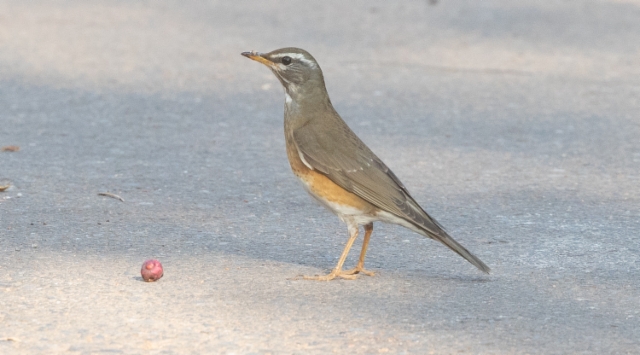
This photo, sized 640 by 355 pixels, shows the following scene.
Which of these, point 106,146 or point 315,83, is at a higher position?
point 315,83

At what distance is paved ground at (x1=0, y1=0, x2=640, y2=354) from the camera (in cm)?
500

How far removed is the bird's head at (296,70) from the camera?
6.07 meters

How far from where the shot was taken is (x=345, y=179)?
5.71 metres

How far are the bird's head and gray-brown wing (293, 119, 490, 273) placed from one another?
0.87 feet

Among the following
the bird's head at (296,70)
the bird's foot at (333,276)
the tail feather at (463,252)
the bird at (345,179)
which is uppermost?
the bird's head at (296,70)

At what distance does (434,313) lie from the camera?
5.16 metres

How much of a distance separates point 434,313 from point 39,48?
25.6 feet

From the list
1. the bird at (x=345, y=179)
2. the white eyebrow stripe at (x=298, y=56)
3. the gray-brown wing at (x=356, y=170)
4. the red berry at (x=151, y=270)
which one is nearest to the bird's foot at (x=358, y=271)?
the bird at (x=345, y=179)

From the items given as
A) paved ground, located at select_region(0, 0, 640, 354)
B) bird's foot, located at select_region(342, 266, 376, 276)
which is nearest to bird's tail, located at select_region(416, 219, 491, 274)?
paved ground, located at select_region(0, 0, 640, 354)

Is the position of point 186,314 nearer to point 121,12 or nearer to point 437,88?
point 437,88

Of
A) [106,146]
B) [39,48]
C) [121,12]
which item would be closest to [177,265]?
[106,146]

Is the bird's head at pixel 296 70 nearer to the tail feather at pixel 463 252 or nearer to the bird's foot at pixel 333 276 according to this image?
the bird's foot at pixel 333 276

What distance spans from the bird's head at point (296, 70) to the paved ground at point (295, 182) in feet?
3.10

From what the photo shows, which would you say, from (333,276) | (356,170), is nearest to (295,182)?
(356,170)
